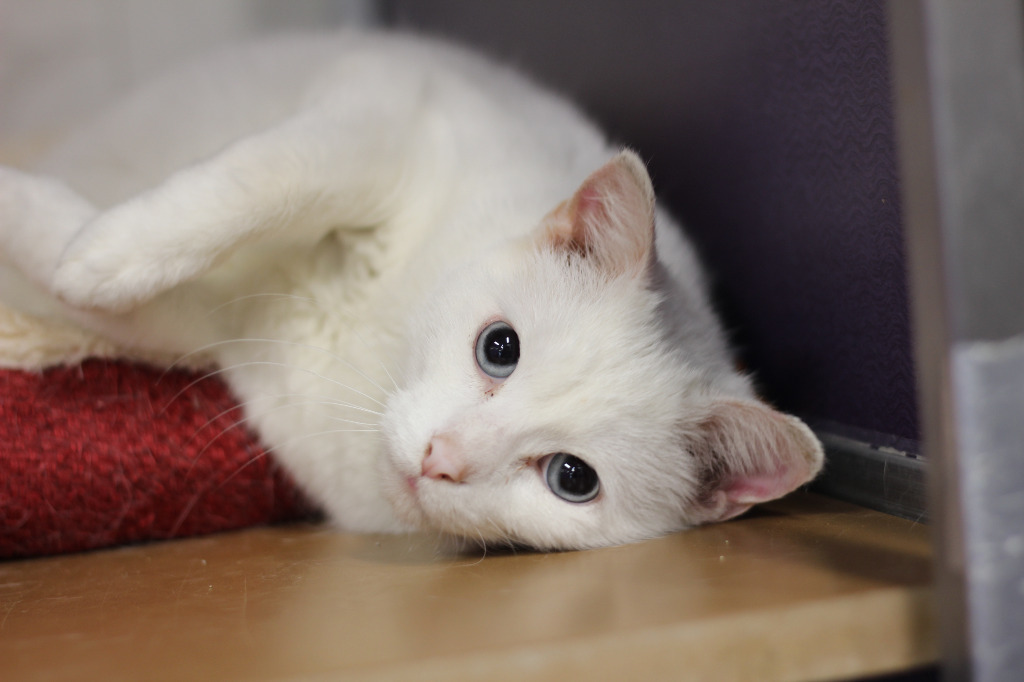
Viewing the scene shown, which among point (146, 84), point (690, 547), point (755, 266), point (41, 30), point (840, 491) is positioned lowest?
point (690, 547)

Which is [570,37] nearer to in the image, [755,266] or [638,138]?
[638,138]

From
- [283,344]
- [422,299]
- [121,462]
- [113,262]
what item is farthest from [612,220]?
[121,462]

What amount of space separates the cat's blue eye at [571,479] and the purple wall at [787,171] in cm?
58

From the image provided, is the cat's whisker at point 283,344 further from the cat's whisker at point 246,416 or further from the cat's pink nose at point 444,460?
the cat's pink nose at point 444,460

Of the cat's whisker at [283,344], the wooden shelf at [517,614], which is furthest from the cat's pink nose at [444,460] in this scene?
the cat's whisker at [283,344]

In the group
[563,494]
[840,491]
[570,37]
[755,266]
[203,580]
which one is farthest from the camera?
[570,37]

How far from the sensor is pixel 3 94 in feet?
10.6

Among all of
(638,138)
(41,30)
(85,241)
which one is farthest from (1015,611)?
(41,30)

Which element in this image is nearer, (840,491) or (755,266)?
(840,491)

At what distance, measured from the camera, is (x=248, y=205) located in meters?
1.55

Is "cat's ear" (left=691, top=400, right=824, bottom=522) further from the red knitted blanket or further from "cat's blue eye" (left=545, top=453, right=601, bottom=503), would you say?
the red knitted blanket

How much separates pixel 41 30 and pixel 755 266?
2860 mm

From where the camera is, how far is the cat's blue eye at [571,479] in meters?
1.44

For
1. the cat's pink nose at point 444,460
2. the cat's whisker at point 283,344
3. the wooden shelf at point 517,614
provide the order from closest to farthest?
1. the wooden shelf at point 517,614
2. the cat's pink nose at point 444,460
3. the cat's whisker at point 283,344
